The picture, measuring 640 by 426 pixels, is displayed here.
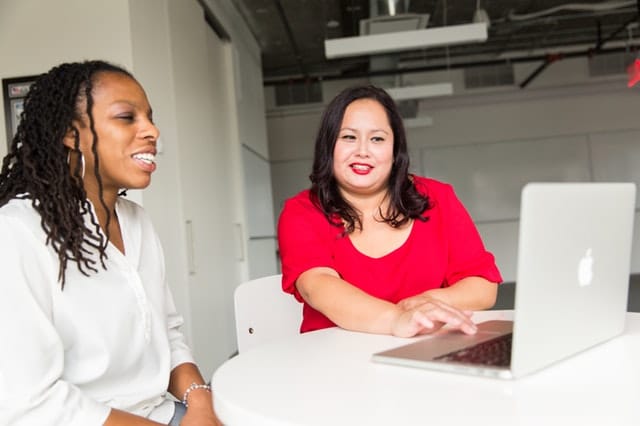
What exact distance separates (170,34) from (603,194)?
343cm

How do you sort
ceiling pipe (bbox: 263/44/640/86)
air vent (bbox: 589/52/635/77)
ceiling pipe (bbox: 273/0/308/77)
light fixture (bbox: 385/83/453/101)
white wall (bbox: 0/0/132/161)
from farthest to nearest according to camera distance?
air vent (bbox: 589/52/635/77)
ceiling pipe (bbox: 263/44/640/86)
light fixture (bbox: 385/83/453/101)
ceiling pipe (bbox: 273/0/308/77)
white wall (bbox: 0/0/132/161)

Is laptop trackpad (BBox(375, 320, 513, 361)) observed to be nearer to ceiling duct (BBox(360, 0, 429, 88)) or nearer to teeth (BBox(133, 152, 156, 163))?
teeth (BBox(133, 152, 156, 163))

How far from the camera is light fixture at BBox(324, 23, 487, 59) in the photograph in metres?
4.70

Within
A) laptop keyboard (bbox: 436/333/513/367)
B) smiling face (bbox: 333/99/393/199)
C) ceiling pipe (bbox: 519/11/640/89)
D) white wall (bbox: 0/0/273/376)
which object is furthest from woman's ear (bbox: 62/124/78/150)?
ceiling pipe (bbox: 519/11/640/89)

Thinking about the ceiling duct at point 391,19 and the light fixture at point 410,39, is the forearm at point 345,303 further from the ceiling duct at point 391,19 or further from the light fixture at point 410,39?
the ceiling duct at point 391,19

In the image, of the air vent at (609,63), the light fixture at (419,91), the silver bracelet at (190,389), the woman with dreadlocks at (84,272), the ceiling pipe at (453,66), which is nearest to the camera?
the woman with dreadlocks at (84,272)

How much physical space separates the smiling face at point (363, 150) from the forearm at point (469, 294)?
41 centimetres

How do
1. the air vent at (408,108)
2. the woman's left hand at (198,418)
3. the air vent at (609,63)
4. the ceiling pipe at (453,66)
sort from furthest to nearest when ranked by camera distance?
the air vent at (609,63) < the ceiling pipe at (453,66) < the air vent at (408,108) < the woman's left hand at (198,418)

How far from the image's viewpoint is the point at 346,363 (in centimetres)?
108

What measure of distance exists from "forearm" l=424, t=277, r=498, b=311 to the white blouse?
710 millimetres

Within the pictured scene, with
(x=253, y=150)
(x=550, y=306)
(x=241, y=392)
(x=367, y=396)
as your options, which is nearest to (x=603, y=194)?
(x=550, y=306)

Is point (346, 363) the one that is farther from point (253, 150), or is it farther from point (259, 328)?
point (253, 150)

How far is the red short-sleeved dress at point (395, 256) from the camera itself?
67.9 inches

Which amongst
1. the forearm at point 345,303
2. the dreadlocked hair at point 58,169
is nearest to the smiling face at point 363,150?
the forearm at point 345,303
